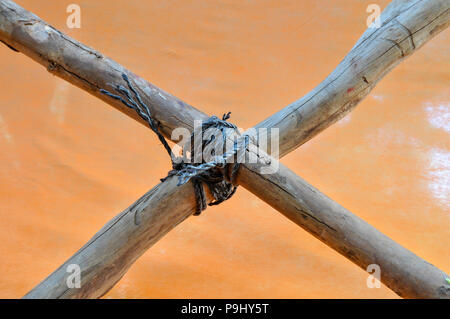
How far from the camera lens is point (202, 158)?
1.33 m

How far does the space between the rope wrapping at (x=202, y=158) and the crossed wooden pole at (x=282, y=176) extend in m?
0.02

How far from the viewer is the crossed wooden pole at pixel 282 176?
1203 millimetres

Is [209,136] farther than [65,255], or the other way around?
[65,255]

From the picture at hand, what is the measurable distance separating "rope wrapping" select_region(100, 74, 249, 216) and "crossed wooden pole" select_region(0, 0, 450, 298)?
0.02m

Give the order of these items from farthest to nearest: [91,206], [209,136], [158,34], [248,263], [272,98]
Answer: [158,34] < [272,98] < [91,206] < [248,263] < [209,136]

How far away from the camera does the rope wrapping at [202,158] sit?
1264mm

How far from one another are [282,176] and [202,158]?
211 mm

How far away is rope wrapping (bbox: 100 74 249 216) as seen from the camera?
1264 millimetres

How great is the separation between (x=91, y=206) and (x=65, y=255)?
1.02ft

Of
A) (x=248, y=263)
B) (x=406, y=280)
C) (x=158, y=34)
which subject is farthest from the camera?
(x=158, y=34)

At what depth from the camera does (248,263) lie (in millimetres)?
2244
